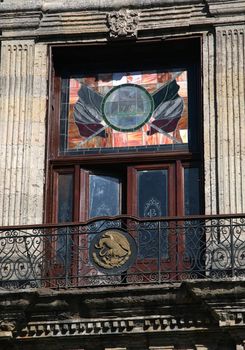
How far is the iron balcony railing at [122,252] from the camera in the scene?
Answer: 14.4 m

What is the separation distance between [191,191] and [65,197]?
1632mm

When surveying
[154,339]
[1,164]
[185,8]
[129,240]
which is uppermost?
[185,8]

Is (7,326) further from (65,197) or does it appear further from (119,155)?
(119,155)

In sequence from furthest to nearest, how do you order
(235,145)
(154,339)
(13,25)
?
(13,25)
(235,145)
(154,339)

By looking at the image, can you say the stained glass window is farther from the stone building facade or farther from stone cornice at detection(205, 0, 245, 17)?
stone cornice at detection(205, 0, 245, 17)

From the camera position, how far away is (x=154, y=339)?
46.2 feet

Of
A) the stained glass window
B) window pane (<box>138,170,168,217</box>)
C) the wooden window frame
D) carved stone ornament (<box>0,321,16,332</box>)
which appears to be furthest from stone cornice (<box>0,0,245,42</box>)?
carved stone ornament (<box>0,321,16,332</box>)

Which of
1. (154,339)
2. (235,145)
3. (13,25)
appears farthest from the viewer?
(13,25)

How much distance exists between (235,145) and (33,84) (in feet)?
9.16

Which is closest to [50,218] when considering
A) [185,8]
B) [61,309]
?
[61,309]

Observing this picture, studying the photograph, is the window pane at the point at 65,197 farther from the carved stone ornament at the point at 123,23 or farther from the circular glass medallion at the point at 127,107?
the carved stone ornament at the point at 123,23

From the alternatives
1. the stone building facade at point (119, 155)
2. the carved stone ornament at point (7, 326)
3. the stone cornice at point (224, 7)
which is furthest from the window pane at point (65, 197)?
the stone cornice at point (224, 7)

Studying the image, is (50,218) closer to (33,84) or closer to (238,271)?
(33,84)

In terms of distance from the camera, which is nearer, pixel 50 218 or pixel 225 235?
pixel 225 235
